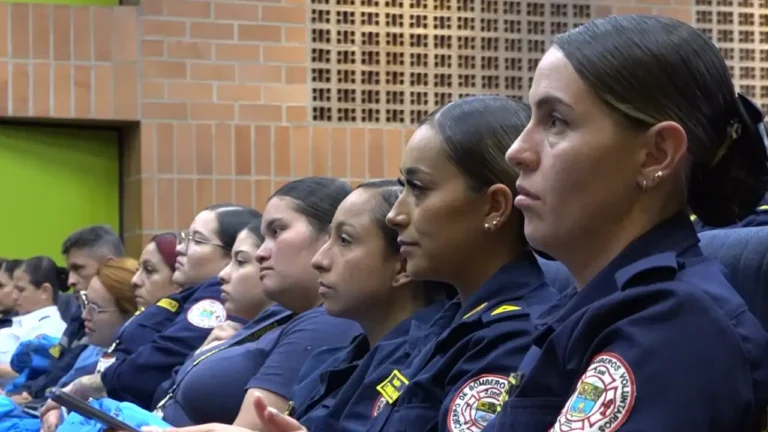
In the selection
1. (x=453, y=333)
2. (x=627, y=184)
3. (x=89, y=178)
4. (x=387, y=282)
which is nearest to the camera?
(x=627, y=184)

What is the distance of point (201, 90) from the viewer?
6.44m

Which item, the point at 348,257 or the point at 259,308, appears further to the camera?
the point at 259,308

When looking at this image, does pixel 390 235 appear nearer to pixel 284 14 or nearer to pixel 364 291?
pixel 364 291

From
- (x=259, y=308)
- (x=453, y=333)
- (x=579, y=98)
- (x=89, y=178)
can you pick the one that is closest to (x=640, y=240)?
(x=579, y=98)

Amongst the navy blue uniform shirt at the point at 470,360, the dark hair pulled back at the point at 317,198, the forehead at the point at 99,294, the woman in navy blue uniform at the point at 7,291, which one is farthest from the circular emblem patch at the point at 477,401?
the woman in navy blue uniform at the point at 7,291

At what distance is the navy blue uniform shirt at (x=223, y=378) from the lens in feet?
11.2

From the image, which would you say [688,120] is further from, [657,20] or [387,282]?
[387,282]

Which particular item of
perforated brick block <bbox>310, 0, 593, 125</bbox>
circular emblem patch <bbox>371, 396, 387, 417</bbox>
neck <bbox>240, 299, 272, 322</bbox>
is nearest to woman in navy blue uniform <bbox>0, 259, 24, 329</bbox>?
perforated brick block <bbox>310, 0, 593, 125</bbox>

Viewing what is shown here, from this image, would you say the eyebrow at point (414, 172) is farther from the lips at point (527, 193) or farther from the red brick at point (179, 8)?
the red brick at point (179, 8)

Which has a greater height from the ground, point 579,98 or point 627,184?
point 579,98

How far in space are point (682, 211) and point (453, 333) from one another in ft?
2.06

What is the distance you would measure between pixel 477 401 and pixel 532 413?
0.44m

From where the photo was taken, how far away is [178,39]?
6.41 meters

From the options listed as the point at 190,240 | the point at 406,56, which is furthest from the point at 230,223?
the point at 406,56
